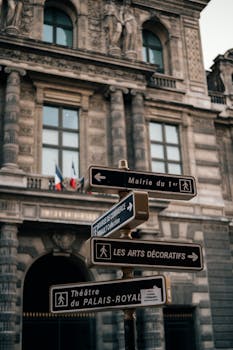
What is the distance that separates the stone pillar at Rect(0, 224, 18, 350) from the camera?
1523 centimetres

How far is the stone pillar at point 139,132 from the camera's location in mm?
19572

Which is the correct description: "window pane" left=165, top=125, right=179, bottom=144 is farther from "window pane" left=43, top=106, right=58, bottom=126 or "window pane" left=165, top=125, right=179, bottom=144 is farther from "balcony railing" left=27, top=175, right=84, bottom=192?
"balcony railing" left=27, top=175, right=84, bottom=192

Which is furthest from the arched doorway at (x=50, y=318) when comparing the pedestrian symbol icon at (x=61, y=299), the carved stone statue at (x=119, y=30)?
the pedestrian symbol icon at (x=61, y=299)

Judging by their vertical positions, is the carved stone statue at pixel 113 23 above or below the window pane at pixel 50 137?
above

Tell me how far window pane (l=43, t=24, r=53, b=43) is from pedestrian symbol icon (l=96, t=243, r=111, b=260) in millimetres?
15939

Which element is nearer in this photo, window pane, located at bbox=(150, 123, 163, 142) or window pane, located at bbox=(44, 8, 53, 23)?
window pane, located at bbox=(150, 123, 163, 142)

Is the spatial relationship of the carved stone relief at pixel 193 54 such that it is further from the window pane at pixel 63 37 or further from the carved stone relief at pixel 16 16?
the carved stone relief at pixel 16 16

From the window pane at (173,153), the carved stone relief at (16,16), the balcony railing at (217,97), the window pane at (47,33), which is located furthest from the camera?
the balcony railing at (217,97)

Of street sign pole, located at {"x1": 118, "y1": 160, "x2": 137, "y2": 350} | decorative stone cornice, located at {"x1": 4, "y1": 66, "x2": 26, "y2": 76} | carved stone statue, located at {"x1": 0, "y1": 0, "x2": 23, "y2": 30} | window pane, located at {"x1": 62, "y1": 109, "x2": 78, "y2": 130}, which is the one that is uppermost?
carved stone statue, located at {"x1": 0, "y1": 0, "x2": 23, "y2": 30}

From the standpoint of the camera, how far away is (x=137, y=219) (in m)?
6.88

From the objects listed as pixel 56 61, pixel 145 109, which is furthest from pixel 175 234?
pixel 56 61

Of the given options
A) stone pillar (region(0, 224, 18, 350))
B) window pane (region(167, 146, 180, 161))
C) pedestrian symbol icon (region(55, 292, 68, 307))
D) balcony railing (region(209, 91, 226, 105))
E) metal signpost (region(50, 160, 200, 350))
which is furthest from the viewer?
balcony railing (region(209, 91, 226, 105))

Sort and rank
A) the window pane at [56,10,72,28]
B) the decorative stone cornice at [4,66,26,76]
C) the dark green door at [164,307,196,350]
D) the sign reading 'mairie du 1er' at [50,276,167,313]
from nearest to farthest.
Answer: the sign reading 'mairie du 1er' at [50,276,167,313], the decorative stone cornice at [4,66,26,76], the dark green door at [164,307,196,350], the window pane at [56,10,72,28]

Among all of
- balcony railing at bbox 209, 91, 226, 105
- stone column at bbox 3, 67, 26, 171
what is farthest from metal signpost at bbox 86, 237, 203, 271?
balcony railing at bbox 209, 91, 226, 105
